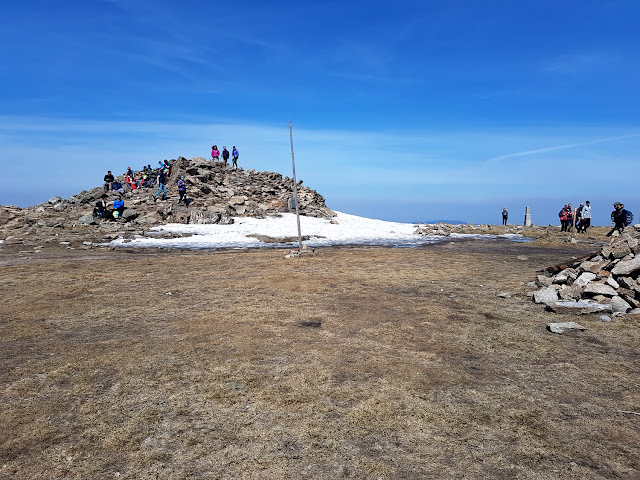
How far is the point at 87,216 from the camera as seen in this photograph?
1078 inches

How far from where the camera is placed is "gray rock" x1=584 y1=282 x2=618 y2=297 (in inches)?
348

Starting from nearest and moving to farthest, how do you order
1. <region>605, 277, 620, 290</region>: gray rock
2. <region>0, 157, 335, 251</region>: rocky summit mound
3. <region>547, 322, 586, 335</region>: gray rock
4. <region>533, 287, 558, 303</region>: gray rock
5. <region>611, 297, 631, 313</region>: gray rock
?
1. <region>547, 322, 586, 335</region>: gray rock
2. <region>611, 297, 631, 313</region>: gray rock
3. <region>605, 277, 620, 290</region>: gray rock
4. <region>533, 287, 558, 303</region>: gray rock
5. <region>0, 157, 335, 251</region>: rocky summit mound

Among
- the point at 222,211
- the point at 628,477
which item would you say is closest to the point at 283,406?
the point at 628,477

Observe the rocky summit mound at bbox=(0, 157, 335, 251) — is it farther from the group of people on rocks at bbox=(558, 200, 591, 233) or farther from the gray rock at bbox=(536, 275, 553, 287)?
the gray rock at bbox=(536, 275, 553, 287)

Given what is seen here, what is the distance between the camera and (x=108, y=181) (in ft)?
124

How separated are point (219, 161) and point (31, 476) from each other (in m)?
42.0

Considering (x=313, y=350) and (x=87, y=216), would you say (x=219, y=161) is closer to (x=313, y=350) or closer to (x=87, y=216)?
(x=87, y=216)

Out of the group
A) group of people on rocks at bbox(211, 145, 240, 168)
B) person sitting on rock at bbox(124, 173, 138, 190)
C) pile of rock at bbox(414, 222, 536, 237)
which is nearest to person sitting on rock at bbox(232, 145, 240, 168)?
group of people on rocks at bbox(211, 145, 240, 168)

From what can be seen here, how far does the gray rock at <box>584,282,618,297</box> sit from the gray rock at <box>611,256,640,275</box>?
0.52 m

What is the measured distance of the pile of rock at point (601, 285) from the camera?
8.47m

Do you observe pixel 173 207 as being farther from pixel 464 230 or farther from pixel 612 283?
pixel 612 283

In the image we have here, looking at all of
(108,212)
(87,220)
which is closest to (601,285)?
(87,220)

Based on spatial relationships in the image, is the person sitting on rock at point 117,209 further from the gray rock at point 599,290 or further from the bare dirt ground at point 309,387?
the gray rock at point 599,290

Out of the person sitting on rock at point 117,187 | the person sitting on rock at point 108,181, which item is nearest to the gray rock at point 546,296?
the person sitting on rock at point 117,187
